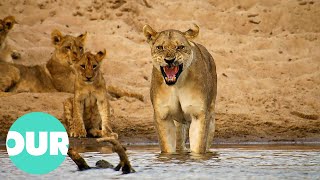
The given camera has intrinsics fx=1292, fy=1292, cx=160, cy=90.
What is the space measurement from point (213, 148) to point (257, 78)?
319cm

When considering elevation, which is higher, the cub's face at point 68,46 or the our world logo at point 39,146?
the cub's face at point 68,46

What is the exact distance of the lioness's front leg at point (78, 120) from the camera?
13.3 m

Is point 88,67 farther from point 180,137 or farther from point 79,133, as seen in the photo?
point 180,137

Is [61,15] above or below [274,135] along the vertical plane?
above

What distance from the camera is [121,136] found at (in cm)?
1404

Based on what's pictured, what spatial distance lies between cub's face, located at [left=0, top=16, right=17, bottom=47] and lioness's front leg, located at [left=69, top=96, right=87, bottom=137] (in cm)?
307

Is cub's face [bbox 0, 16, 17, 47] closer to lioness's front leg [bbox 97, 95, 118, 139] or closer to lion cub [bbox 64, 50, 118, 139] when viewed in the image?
lion cub [bbox 64, 50, 118, 139]

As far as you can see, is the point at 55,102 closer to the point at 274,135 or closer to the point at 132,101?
the point at 132,101

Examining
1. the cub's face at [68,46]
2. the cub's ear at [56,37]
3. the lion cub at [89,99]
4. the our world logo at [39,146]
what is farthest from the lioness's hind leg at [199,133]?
the cub's ear at [56,37]

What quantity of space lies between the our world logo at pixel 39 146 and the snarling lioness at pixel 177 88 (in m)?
1.03

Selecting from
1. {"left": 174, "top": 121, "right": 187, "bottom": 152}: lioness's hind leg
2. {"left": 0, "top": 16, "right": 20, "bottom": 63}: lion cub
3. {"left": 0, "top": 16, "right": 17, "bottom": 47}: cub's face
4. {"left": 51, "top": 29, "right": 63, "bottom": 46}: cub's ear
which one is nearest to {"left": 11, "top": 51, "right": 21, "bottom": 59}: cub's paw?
{"left": 0, "top": 16, "right": 20, "bottom": 63}: lion cub

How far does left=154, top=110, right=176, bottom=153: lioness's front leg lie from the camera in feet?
37.3

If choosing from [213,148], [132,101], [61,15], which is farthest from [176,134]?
[61,15]

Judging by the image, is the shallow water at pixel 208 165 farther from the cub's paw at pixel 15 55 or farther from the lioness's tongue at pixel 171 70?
the cub's paw at pixel 15 55
